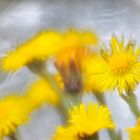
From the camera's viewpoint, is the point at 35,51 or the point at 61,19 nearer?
the point at 35,51

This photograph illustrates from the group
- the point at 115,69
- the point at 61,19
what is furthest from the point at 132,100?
the point at 61,19

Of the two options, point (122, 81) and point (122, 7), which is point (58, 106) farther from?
point (122, 7)

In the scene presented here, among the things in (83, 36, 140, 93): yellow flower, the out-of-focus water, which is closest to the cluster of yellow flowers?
(83, 36, 140, 93): yellow flower

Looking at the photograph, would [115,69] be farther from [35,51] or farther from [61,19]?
[61,19]

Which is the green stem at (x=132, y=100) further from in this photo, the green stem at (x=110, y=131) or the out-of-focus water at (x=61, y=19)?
the out-of-focus water at (x=61, y=19)

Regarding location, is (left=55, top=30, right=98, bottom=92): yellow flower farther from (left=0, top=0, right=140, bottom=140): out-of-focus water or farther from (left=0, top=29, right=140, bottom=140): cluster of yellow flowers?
(left=0, top=0, right=140, bottom=140): out-of-focus water

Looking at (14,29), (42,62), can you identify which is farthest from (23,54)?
(14,29)

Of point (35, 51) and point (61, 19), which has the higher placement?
point (35, 51)
